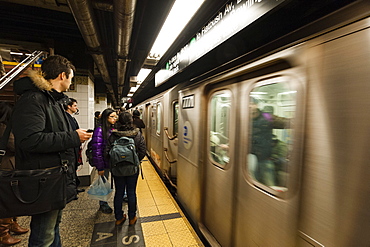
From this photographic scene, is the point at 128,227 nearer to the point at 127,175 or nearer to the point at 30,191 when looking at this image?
the point at 127,175

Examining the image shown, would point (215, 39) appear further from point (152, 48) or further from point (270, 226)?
point (270, 226)

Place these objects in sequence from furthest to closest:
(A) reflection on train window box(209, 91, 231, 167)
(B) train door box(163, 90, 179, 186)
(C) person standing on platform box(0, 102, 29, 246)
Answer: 1. (B) train door box(163, 90, 179, 186)
2. (C) person standing on platform box(0, 102, 29, 246)
3. (A) reflection on train window box(209, 91, 231, 167)

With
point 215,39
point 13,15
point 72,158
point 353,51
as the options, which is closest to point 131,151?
point 72,158

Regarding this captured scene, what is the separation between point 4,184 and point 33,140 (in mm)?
330

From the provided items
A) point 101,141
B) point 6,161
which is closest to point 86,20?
point 101,141

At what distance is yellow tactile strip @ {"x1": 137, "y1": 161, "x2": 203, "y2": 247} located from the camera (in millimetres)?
2430

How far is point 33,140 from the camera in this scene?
1261mm

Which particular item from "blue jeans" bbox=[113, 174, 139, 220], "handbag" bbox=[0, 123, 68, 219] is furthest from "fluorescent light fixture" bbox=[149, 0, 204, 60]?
"blue jeans" bbox=[113, 174, 139, 220]

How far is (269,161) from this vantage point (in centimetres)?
151

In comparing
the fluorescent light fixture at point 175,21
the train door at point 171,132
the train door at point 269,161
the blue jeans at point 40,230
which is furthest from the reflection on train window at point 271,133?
the train door at point 171,132

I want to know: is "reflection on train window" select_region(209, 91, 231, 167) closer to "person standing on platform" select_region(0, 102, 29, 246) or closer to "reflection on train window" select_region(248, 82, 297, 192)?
"reflection on train window" select_region(248, 82, 297, 192)

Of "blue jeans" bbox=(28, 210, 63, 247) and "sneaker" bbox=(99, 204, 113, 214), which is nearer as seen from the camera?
"blue jeans" bbox=(28, 210, 63, 247)

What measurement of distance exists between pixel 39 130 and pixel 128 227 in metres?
2.02

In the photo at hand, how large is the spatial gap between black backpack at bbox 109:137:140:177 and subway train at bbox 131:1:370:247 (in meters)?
0.94
